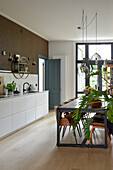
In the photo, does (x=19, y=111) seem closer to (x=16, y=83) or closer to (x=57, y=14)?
(x=16, y=83)

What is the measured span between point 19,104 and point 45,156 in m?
2.25

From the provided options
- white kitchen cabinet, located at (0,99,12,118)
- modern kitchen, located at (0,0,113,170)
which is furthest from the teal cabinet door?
white kitchen cabinet, located at (0,99,12,118)

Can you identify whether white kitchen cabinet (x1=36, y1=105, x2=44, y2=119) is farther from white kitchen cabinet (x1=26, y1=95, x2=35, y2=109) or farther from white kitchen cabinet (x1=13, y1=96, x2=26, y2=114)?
white kitchen cabinet (x1=13, y1=96, x2=26, y2=114)

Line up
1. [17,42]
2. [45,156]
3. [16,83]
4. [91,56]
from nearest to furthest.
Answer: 1. [45,156]
2. [16,83]
3. [17,42]
4. [91,56]

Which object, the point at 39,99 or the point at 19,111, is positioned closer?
the point at 19,111

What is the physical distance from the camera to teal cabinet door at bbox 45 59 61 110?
1085 cm

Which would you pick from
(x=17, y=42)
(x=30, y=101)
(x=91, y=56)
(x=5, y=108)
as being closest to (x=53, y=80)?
(x=91, y=56)

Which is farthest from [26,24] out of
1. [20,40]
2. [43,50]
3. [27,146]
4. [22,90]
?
[27,146]

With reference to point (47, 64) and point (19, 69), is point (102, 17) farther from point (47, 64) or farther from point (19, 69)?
point (47, 64)

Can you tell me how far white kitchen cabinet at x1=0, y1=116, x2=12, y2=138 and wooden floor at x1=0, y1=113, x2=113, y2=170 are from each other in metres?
0.16

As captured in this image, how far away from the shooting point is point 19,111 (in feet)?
20.9

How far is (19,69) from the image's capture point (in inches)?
291

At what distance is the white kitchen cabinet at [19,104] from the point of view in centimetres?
610

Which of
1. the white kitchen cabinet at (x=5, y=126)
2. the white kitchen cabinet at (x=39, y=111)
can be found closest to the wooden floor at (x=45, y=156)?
the white kitchen cabinet at (x=5, y=126)
